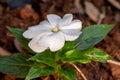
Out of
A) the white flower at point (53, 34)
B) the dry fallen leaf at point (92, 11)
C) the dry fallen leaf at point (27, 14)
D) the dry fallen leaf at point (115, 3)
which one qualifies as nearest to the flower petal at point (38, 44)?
the white flower at point (53, 34)

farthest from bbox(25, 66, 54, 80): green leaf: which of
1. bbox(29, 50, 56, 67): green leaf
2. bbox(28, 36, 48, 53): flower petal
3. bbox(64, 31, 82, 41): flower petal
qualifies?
bbox(64, 31, 82, 41): flower petal

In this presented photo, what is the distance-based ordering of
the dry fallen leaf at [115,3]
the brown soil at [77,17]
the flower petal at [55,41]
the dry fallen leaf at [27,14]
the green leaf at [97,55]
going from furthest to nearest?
the dry fallen leaf at [115,3] < the dry fallen leaf at [27,14] < the brown soil at [77,17] < the green leaf at [97,55] < the flower petal at [55,41]

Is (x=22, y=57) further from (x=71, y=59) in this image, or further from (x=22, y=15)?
Answer: (x=22, y=15)

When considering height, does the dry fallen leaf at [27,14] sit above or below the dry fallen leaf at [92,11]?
above

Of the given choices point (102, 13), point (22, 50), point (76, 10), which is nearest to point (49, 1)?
point (76, 10)

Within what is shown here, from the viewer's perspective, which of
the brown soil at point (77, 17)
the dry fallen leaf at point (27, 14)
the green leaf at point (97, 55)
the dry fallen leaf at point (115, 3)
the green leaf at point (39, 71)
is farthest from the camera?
the dry fallen leaf at point (115, 3)

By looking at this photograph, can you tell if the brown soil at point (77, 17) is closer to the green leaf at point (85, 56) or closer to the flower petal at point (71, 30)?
the green leaf at point (85, 56)

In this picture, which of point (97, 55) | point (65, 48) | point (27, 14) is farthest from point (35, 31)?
point (27, 14)
